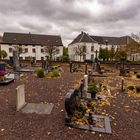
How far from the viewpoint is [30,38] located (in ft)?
190

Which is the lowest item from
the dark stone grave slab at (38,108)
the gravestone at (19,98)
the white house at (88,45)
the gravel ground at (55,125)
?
the gravel ground at (55,125)

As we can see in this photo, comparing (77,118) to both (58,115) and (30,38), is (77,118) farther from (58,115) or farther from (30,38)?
(30,38)

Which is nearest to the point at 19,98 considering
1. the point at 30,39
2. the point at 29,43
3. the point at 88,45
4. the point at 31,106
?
the point at 31,106

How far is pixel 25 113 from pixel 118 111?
3.91 meters

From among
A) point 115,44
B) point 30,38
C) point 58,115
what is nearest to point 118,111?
point 58,115

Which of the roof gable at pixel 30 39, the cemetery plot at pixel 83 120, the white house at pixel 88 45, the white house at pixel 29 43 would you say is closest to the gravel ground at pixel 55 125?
the cemetery plot at pixel 83 120

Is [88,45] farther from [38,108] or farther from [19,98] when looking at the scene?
[19,98]

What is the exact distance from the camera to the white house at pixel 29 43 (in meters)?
54.7

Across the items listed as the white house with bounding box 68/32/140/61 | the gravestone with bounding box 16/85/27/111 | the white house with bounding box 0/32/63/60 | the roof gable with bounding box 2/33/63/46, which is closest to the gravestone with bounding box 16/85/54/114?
the gravestone with bounding box 16/85/27/111

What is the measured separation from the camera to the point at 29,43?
2219 inches

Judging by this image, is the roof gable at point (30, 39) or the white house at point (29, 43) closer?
the white house at point (29, 43)

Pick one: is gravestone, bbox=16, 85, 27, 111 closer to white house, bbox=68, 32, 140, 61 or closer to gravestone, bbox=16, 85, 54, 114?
gravestone, bbox=16, 85, 54, 114

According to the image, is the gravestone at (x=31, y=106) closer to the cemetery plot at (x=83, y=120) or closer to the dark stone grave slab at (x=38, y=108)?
the dark stone grave slab at (x=38, y=108)

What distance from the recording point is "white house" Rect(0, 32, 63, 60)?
5466cm
